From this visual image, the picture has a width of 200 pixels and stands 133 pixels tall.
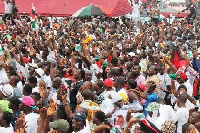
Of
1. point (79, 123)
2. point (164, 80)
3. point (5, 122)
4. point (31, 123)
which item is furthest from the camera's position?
point (164, 80)

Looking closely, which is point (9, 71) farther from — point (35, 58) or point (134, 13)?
point (134, 13)

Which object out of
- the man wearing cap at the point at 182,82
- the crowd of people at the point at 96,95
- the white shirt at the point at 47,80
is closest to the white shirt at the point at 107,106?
the crowd of people at the point at 96,95

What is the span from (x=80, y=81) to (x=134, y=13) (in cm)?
1494

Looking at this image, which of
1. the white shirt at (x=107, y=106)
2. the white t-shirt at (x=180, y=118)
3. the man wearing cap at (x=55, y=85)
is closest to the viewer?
the white t-shirt at (x=180, y=118)

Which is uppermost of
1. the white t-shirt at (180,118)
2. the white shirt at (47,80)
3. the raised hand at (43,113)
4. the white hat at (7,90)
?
the white shirt at (47,80)

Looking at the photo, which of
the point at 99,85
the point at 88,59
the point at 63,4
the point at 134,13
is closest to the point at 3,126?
the point at 99,85

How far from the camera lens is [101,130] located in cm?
417

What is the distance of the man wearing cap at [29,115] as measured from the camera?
15.3 feet

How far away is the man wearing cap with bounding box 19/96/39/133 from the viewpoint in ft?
15.3

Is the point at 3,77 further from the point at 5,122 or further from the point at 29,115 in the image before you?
the point at 5,122

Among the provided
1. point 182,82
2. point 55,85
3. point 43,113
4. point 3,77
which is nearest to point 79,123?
point 43,113

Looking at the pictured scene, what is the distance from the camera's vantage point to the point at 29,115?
475 centimetres

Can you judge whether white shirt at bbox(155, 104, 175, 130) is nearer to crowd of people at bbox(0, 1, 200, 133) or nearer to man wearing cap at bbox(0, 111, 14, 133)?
crowd of people at bbox(0, 1, 200, 133)

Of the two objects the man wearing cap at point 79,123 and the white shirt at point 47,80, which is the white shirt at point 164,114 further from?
the white shirt at point 47,80
